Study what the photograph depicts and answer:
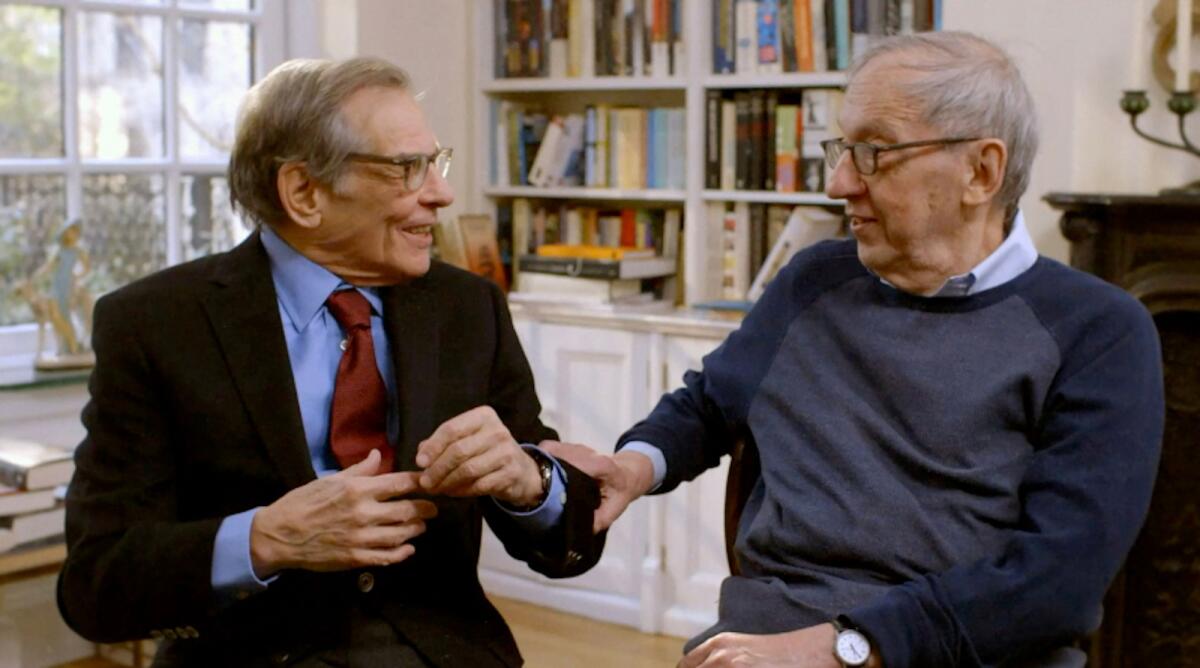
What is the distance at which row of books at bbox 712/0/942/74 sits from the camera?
354 centimetres

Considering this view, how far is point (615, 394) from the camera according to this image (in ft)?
12.6

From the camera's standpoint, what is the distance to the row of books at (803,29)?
354cm

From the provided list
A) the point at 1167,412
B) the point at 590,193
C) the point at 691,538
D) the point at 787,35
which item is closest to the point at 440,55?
the point at 590,193

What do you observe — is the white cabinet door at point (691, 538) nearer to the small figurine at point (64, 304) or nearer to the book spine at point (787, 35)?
the book spine at point (787, 35)

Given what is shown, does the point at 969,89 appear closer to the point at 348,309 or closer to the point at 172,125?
the point at 348,309

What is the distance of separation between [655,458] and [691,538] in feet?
6.11

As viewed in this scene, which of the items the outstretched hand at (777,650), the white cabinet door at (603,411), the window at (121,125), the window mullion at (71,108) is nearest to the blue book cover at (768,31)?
the white cabinet door at (603,411)

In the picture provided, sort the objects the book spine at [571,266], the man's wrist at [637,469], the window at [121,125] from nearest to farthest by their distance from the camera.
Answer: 1. the man's wrist at [637,469]
2. the window at [121,125]
3. the book spine at [571,266]

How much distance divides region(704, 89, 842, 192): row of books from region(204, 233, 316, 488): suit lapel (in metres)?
2.12

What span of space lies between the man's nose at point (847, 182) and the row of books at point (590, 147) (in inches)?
85.7

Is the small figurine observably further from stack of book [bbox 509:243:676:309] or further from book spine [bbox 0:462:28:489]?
stack of book [bbox 509:243:676:309]

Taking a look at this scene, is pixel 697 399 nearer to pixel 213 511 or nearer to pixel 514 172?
pixel 213 511

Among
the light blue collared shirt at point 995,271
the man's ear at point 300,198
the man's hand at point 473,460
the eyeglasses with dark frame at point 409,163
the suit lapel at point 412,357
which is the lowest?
the man's hand at point 473,460

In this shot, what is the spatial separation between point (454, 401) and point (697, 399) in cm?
36
